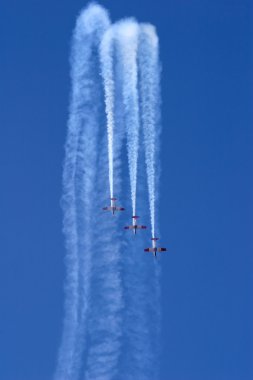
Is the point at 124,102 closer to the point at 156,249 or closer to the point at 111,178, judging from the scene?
the point at 111,178

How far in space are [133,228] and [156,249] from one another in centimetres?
174

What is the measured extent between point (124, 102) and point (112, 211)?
17.5 ft

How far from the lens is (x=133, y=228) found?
1323 inches

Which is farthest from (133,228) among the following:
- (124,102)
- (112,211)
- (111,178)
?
(124,102)

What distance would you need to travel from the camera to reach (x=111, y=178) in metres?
31.2

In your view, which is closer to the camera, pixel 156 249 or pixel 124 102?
pixel 124 102

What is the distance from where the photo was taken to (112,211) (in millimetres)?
32906

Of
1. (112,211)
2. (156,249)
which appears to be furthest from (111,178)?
(156,249)

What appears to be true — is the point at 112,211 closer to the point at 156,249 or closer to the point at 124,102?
the point at 156,249

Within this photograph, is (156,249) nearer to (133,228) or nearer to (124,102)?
(133,228)

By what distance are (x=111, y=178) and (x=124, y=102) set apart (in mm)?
3367

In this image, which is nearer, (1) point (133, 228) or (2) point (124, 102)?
(2) point (124, 102)

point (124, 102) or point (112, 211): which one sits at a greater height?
point (124, 102)

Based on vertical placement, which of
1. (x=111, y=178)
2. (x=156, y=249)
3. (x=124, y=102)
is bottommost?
(x=156, y=249)
